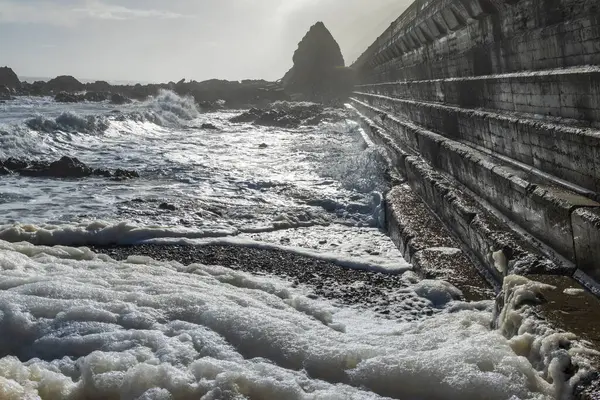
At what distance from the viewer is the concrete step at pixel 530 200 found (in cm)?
301

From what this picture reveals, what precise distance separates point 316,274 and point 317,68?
2061 inches

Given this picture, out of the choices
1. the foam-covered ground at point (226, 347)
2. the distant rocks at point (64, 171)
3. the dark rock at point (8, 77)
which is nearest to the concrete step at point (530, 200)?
the foam-covered ground at point (226, 347)

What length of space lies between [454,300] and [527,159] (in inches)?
68.1

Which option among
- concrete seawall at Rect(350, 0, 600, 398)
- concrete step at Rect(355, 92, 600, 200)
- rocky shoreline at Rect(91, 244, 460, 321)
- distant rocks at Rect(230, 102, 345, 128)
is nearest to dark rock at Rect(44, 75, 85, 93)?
distant rocks at Rect(230, 102, 345, 128)

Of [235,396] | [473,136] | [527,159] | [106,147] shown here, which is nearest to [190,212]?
[473,136]

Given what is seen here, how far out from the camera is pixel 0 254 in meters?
4.46

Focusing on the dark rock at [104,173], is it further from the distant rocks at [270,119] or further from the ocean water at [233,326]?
the distant rocks at [270,119]

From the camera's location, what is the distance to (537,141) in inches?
170

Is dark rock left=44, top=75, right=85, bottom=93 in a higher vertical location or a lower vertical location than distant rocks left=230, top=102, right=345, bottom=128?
higher

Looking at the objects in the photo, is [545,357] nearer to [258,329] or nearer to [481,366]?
[481,366]

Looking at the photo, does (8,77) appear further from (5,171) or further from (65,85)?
(5,171)

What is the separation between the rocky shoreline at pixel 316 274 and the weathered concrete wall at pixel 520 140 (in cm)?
71

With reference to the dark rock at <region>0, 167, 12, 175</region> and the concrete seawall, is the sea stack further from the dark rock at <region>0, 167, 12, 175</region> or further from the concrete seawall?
the concrete seawall

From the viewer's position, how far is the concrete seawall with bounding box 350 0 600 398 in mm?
3180
